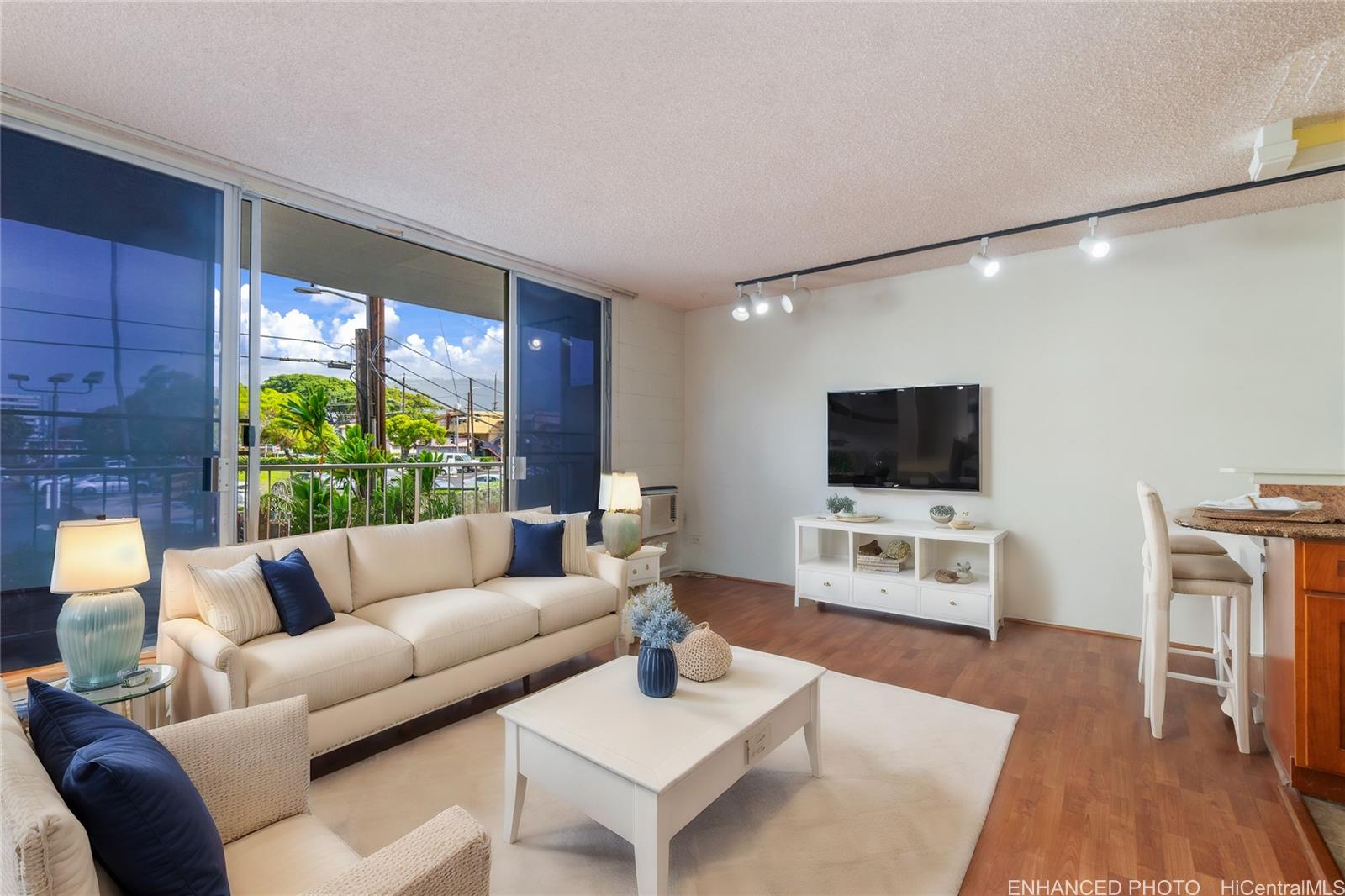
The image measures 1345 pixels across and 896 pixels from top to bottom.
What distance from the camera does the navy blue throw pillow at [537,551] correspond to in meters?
3.48

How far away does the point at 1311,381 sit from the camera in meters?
3.33

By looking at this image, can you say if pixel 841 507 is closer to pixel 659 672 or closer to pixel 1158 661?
pixel 1158 661

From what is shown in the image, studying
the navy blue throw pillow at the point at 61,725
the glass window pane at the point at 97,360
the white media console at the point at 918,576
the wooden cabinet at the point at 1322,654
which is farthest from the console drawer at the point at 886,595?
the navy blue throw pillow at the point at 61,725

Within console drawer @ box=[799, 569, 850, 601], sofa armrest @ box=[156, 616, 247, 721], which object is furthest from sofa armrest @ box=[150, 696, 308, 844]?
console drawer @ box=[799, 569, 850, 601]

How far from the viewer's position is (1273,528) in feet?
6.74

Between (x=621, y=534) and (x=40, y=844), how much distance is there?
3231 mm

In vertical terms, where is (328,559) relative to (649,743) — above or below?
above

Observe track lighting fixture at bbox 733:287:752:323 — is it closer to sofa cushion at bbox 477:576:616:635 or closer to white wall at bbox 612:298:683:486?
white wall at bbox 612:298:683:486

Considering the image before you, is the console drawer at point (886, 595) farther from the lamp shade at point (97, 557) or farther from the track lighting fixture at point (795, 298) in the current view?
the lamp shade at point (97, 557)

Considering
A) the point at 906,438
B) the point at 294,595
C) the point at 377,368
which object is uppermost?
the point at 377,368

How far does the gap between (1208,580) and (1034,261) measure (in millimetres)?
2449

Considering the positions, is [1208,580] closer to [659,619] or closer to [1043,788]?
[1043,788]

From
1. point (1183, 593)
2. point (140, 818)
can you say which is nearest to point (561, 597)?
point (140, 818)

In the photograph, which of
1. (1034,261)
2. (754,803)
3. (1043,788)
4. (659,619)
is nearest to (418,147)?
(659,619)
